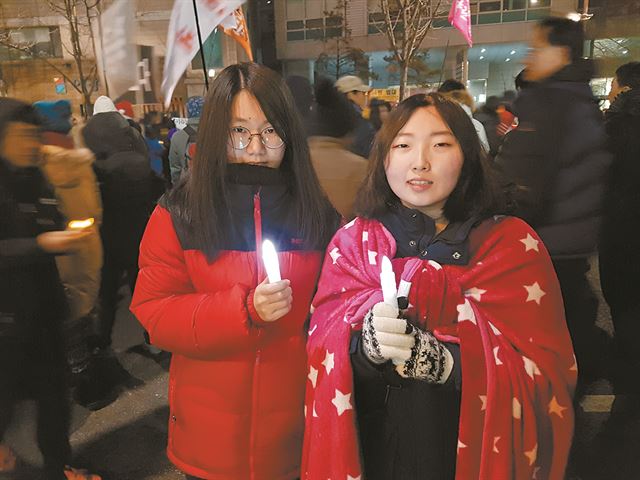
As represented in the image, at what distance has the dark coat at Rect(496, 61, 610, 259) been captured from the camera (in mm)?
2588

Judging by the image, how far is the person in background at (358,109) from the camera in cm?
389

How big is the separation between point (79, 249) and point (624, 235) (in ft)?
11.2

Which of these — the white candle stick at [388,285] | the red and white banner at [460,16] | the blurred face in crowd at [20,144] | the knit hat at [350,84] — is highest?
the red and white banner at [460,16]

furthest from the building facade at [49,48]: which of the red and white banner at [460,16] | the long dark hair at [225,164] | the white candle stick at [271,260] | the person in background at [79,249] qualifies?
the white candle stick at [271,260]

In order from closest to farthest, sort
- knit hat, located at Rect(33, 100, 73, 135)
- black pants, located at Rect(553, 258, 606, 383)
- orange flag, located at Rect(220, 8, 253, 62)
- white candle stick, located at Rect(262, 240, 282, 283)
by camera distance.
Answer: white candle stick, located at Rect(262, 240, 282, 283), black pants, located at Rect(553, 258, 606, 383), orange flag, located at Rect(220, 8, 253, 62), knit hat, located at Rect(33, 100, 73, 135)

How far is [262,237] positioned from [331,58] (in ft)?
13.4

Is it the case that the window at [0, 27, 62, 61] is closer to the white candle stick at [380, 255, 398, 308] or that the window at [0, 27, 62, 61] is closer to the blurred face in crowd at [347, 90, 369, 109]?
the blurred face in crowd at [347, 90, 369, 109]

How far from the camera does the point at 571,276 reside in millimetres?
2783

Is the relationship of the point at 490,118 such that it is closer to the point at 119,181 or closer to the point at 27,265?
the point at 119,181

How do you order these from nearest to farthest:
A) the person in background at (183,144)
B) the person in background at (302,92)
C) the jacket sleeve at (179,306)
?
the jacket sleeve at (179,306)
the person in background at (302,92)
the person in background at (183,144)

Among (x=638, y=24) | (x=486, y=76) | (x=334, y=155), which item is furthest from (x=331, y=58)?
(x=638, y=24)

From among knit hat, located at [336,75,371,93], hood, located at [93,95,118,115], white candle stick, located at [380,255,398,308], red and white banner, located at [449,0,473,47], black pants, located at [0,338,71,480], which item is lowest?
black pants, located at [0,338,71,480]

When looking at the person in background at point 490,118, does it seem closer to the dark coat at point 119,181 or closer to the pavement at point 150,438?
the pavement at point 150,438

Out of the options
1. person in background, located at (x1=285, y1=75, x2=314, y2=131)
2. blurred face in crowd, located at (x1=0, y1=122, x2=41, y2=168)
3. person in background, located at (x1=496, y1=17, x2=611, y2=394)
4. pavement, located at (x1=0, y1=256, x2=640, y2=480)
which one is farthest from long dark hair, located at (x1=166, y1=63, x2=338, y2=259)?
pavement, located at (x1=0, y1=256, x2=640, y2=480)
